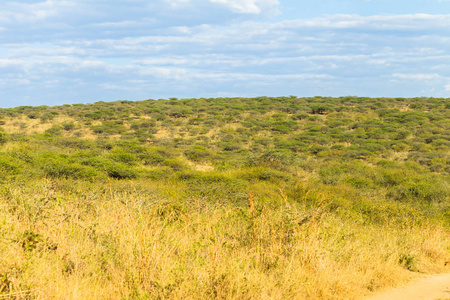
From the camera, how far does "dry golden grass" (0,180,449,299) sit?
4.62 m

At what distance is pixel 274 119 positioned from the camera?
4300 cm

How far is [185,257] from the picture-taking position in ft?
17.7

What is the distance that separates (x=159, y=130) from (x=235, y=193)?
25.1m

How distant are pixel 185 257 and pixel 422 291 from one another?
357 cm

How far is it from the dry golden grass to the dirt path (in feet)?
0.62

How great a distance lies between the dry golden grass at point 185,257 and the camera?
15.2 ft

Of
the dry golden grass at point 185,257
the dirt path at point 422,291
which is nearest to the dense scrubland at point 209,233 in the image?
the dry golden grass at point 185,257

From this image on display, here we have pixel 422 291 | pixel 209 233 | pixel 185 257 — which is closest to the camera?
pixel 185 257

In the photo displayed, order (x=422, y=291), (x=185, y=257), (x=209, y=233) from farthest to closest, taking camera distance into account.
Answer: (x=422, y=291)
(x=209, y=233)
(x=185, y=257)

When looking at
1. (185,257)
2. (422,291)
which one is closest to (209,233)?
(185,257)

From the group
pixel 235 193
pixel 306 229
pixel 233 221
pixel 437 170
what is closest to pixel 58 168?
pixel 235 193

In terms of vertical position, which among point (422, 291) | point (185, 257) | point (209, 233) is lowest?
point (422, 291)

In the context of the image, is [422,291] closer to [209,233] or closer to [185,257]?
[209,233]

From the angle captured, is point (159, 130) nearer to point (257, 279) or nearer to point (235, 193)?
point (235, 193)
